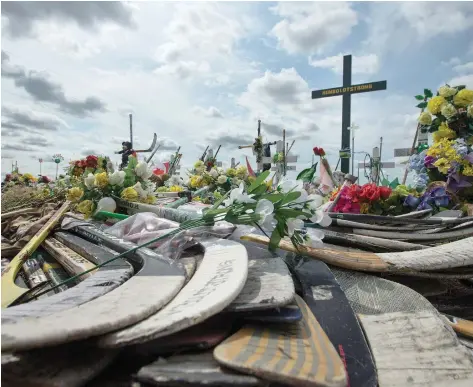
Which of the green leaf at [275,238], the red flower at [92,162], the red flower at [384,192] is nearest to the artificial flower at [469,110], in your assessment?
the red flower at [384,192]

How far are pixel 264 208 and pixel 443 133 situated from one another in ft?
10.5

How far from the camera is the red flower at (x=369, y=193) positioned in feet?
10.8

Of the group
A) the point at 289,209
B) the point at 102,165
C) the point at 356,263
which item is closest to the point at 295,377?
the point at 289,209

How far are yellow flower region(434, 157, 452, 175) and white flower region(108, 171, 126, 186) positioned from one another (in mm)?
3159

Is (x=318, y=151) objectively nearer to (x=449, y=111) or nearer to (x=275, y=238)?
(x=449, y=111)

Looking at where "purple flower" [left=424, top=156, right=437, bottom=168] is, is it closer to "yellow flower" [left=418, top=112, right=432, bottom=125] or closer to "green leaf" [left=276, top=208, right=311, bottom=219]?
"yellow flower" [left=418, top=112, right=432, bottom=125]

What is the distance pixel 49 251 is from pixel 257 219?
1.59m

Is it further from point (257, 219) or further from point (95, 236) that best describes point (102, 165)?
point (257, 219)

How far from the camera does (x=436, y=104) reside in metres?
3.86

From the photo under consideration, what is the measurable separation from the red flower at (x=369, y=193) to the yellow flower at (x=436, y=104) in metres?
1.38

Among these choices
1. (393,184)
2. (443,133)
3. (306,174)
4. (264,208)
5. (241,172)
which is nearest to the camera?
(264,208)

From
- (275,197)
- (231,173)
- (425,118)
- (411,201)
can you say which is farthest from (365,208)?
(231,173)

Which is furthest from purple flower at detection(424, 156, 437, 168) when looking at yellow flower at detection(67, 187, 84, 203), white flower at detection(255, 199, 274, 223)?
yellow flower at detection(67, 187, 84, 203)

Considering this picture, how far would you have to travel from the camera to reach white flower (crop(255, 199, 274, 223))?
159cm
